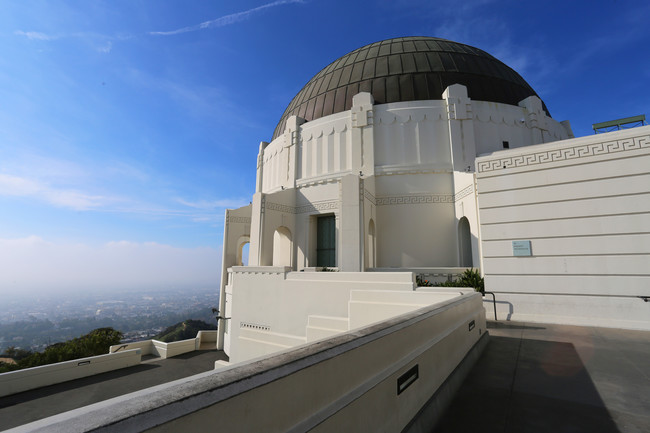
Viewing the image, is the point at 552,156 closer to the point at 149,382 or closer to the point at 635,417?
the point at 635,417

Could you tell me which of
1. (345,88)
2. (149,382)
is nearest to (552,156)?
(345,88)

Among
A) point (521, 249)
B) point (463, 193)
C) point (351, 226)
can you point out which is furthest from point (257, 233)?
point (521, 249)

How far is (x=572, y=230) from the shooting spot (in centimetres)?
→ 859

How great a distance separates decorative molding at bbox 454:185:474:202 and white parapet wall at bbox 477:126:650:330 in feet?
10.7

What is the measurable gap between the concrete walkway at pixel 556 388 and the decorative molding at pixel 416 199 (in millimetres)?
9680

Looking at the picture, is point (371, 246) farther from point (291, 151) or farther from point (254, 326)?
point (291, 151)

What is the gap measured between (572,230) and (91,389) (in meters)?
19.5

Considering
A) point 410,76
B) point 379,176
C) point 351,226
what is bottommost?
point 351,226

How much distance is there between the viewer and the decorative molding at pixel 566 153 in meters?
8.18

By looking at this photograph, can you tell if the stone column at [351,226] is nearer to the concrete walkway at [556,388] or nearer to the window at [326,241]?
the window at [326,241]

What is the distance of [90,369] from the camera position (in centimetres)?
1591

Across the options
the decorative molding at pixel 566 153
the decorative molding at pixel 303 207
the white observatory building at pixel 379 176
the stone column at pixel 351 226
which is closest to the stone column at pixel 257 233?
the white observatory building at pixel 379 176

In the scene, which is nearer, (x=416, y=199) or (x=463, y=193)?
(x=463, y=193)

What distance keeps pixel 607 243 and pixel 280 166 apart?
16179 mm
